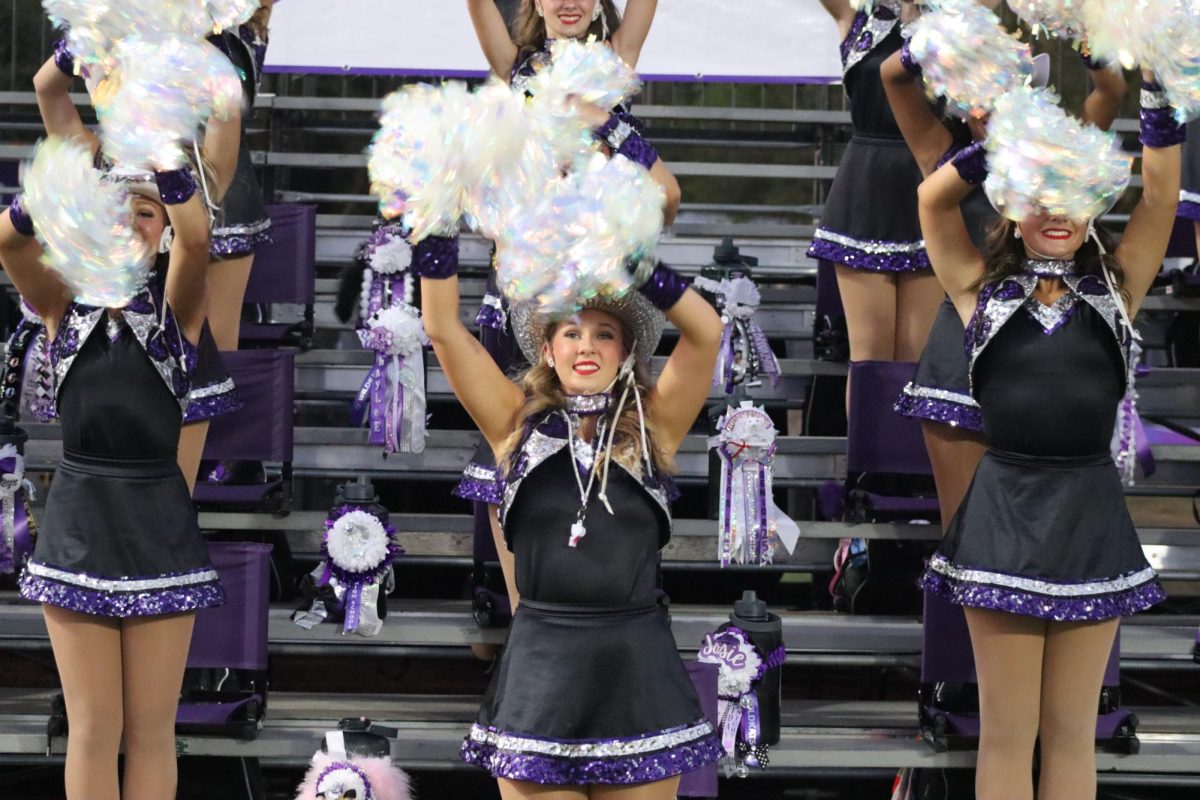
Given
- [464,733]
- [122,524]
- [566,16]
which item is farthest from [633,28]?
[464,733]

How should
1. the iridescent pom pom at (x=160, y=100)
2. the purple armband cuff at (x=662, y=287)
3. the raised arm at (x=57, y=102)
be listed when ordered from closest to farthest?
the purple armband cuff at (x=662, y=287), the iridescent pom pom at (x=160, y=100), the raised arm at (x=57, y=102)

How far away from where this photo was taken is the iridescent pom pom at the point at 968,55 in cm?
321

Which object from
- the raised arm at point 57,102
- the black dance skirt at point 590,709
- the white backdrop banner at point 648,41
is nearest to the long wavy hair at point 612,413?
the black dance skirt at point 590,709

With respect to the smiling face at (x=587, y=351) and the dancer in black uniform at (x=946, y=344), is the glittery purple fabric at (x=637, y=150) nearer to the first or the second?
the smiling face at (x=587, y=351)

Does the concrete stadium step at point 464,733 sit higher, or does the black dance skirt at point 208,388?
the black dance skirt at point 208,388

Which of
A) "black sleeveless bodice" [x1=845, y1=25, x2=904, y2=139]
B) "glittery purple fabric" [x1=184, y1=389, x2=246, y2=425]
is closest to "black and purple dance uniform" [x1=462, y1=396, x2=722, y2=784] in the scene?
"glittery purple fabric" [x1=184, y1=389, x2=246, y2=425]

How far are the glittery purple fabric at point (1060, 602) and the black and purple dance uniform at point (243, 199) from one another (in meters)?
2.01

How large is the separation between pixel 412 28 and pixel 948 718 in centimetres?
298

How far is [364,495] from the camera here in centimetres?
393

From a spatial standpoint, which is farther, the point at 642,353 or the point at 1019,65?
the point at 1019,65

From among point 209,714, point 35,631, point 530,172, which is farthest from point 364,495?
point 530,172

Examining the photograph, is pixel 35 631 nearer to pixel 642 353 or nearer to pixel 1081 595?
pixel 642 353

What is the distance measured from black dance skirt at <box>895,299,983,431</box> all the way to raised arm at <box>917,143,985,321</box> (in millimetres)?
184

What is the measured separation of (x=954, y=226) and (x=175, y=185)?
1.61 m
